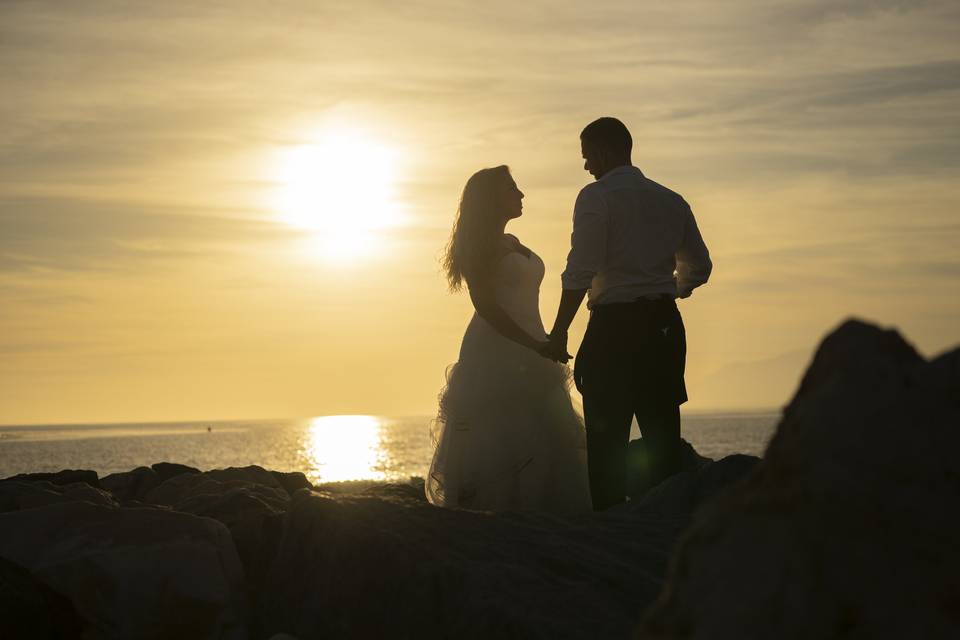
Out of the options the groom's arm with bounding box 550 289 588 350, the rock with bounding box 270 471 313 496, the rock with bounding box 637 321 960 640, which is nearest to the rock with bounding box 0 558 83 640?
the rock with bounding box 637 321 960 640

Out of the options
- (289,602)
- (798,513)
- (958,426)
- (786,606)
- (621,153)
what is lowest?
(289,602)

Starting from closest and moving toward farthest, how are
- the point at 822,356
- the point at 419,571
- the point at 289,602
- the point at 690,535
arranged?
1. the point at 690,535
2. the point at 822,356
3. the point at 419,571
4. the point at 289,602

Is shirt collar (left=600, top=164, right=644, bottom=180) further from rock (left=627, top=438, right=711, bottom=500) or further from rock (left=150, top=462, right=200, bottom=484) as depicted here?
rock (left=150, top=462, right=200, bottom=484)

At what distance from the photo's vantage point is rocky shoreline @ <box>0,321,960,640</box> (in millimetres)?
1841

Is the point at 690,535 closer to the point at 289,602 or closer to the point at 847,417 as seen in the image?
the point at 847,417

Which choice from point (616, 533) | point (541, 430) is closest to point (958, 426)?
point (616, 533)

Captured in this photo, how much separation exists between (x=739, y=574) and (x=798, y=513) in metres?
0.16

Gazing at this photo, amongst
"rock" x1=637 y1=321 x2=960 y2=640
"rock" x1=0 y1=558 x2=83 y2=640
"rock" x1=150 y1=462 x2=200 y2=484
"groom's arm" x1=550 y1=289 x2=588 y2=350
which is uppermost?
"groom's arm" x1=550 y1=289 x2=588 y2=350

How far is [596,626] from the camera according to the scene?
3.74m

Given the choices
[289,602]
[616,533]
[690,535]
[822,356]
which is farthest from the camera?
[616,533]

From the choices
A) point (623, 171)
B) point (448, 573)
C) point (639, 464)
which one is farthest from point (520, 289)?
point (448, 573)

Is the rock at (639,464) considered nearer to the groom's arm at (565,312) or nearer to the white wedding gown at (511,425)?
the white wedding gown at (511,425)

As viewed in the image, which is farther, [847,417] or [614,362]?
[614,362]

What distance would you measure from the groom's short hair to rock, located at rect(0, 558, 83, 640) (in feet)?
13.0
